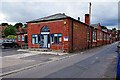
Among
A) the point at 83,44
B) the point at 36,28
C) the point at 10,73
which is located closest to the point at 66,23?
the point at 36,28

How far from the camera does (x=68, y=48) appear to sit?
2808cm

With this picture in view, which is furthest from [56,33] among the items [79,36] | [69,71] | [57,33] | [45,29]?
[69,71]

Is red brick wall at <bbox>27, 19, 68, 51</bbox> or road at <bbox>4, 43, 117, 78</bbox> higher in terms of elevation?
red brick wall at <bbox>27, 19, 68, 51</bbox>

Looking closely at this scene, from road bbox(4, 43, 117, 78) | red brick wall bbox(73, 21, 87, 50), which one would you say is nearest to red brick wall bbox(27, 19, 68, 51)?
red brick wall bbox(73, 21, 87, 50)

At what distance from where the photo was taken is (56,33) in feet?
96.3

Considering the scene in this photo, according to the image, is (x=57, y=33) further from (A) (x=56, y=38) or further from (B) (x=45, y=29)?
(B) (x=45, y=29)

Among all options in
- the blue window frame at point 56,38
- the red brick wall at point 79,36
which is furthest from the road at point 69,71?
the red brick wall at point 79,36

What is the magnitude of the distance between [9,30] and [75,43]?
4877cm

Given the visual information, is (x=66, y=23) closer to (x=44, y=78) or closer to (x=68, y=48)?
(x=68, y=48)

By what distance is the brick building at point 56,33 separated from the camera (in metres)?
28.3

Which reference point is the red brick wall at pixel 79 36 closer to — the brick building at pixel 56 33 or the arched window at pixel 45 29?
the brick building at pixel 56 33

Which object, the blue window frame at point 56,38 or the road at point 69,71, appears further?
the blue window frame at point 56,38

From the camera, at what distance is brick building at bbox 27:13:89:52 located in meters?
28.3

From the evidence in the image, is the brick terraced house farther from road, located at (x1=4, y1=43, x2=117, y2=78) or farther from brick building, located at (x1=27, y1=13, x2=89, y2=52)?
road, located at (x1=4, y1=43, x2=117, y2=78)
